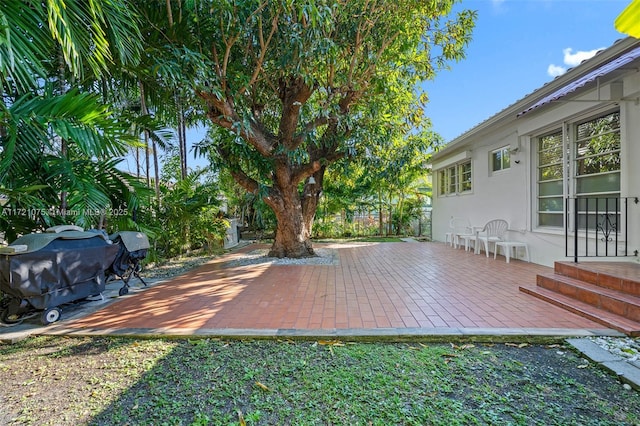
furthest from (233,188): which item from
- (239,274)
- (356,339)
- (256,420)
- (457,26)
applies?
(256,420)

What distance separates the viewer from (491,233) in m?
8.48

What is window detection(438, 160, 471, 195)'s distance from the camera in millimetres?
10469

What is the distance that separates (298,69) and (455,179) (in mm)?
8078

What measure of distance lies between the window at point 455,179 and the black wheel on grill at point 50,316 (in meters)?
10.6

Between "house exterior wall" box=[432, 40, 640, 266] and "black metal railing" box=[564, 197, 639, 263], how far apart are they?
9cm

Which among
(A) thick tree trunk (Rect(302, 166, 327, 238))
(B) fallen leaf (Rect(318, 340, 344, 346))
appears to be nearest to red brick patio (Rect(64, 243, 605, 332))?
(B) fallen leaf (Rect(318, 340, 344, 346))

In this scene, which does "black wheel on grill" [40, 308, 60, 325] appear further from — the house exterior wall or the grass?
the house exterior wall

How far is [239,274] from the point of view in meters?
6.51

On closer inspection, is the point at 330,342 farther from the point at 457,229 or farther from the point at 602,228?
the point at 457,229

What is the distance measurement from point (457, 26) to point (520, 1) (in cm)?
246

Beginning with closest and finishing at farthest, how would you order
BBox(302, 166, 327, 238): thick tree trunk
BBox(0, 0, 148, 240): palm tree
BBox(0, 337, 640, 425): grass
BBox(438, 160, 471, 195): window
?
BBox(0, 337, 640, 425): grass
BBox(0, 0, 148, 240): palm tree
BBox(302, 166, 327, 238): thick tree trunk
BBox(438, 160, 471, 195): window

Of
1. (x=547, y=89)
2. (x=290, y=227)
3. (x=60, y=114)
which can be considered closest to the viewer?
(x=60, y=114)

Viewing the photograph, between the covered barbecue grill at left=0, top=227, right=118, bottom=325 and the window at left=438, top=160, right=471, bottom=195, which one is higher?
the window at left=438, top=160, right=471, bottom=195

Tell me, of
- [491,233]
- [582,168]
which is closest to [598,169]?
[582,168]
